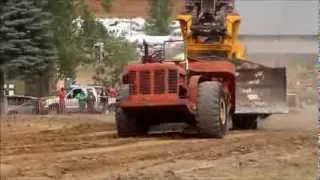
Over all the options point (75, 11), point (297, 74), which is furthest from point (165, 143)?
point (297, 74)

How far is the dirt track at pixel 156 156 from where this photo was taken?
41.8ft

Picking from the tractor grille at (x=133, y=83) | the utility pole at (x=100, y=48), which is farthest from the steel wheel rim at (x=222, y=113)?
the utility pole at (x=100, y=48)

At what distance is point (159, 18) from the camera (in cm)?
8944

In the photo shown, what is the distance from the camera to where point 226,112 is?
760 inches

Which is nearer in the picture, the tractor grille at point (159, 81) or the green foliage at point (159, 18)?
the tractor grille at point (159, 81)

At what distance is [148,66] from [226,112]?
2.31 m

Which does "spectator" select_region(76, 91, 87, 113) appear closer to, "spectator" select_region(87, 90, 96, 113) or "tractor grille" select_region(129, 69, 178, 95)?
"spectator" select_region(87, 90, 96, 113)

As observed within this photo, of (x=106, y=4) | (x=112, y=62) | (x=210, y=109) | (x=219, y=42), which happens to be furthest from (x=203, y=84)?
(x=112, y=62)

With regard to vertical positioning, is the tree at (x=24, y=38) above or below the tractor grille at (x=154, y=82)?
above

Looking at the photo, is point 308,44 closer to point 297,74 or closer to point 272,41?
point 272,41

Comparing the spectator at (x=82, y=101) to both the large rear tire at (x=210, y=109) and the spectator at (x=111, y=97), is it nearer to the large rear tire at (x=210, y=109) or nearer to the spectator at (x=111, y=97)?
the spectator at (x=111, y=97)

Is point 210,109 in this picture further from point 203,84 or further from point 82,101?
point 82,101

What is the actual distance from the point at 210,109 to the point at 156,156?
321 centimetres

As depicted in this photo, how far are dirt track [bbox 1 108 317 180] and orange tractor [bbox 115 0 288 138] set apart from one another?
1.76 ft
